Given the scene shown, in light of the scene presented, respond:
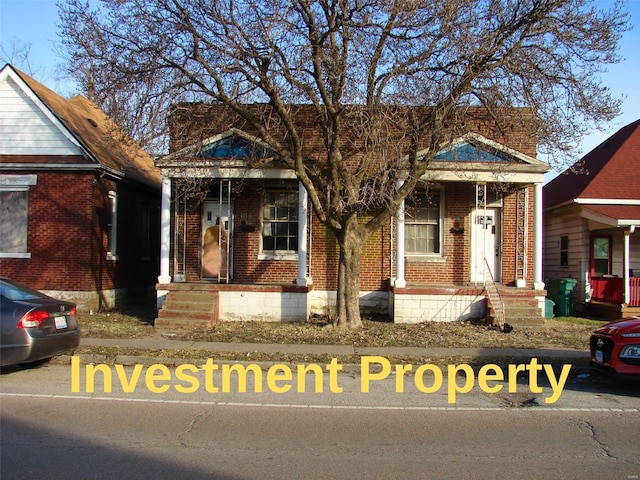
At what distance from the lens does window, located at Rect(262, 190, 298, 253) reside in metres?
15.3

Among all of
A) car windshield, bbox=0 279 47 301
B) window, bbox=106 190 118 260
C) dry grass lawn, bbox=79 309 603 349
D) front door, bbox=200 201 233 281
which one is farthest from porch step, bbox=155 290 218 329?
car windshield, bbox=0 279 47 301

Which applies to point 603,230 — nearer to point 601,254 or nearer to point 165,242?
point 601,254

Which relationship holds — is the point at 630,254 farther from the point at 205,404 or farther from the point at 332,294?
the point at 205,404

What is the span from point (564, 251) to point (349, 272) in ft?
32.3

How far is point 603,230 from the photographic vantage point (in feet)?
55.8

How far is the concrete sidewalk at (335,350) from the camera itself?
9.92 m

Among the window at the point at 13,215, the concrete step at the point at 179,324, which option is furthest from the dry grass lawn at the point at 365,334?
the window at the point at 13,215

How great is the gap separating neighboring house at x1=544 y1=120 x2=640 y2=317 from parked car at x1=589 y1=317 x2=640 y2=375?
8260mm

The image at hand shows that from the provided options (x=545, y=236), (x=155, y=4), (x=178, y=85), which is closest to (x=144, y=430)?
(x=178, y=85)

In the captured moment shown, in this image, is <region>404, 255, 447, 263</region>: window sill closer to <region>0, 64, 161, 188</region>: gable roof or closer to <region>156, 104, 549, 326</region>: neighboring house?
<region>156, 104, 549, 326</region>: neighboring house

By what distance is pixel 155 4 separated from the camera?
10.6 meters

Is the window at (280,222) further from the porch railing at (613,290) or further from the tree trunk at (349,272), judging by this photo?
the porch railing at (613,290)

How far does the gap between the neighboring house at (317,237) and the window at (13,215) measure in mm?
4042
